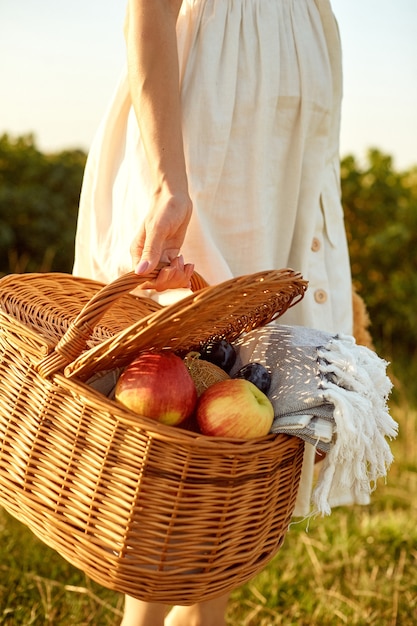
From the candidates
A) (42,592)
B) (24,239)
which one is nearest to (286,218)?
(42,592)

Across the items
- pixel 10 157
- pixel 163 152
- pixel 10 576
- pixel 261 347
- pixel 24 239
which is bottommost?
pixel 10 576

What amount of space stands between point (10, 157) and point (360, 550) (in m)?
2.72

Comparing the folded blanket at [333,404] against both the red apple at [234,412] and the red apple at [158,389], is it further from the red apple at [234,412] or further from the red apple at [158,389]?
the red apple at [158,389]

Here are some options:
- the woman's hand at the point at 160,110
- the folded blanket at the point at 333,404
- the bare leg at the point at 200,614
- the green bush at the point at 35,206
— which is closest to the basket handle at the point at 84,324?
the woman's hand at the point at 160,110

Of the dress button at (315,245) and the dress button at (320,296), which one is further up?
the dress button at (315,245)

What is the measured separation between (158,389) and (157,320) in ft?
0.37

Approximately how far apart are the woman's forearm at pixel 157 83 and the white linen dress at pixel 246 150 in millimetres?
134

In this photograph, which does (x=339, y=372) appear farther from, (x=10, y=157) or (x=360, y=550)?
(x=10, y=157)

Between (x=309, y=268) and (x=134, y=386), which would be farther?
(x=309, y=268)

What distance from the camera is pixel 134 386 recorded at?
1.09 meters

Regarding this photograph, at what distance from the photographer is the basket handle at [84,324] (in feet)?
3.55

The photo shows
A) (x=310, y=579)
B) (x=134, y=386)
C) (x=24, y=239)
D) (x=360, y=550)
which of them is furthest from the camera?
(x=24, y=239)

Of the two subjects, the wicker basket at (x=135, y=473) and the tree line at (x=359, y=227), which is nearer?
the wicker basket at (x=135, y=473)

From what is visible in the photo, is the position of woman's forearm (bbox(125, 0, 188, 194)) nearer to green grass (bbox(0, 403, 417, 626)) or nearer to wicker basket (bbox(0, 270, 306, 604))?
wicker basket (bbox(0, 270, 306, 604))
